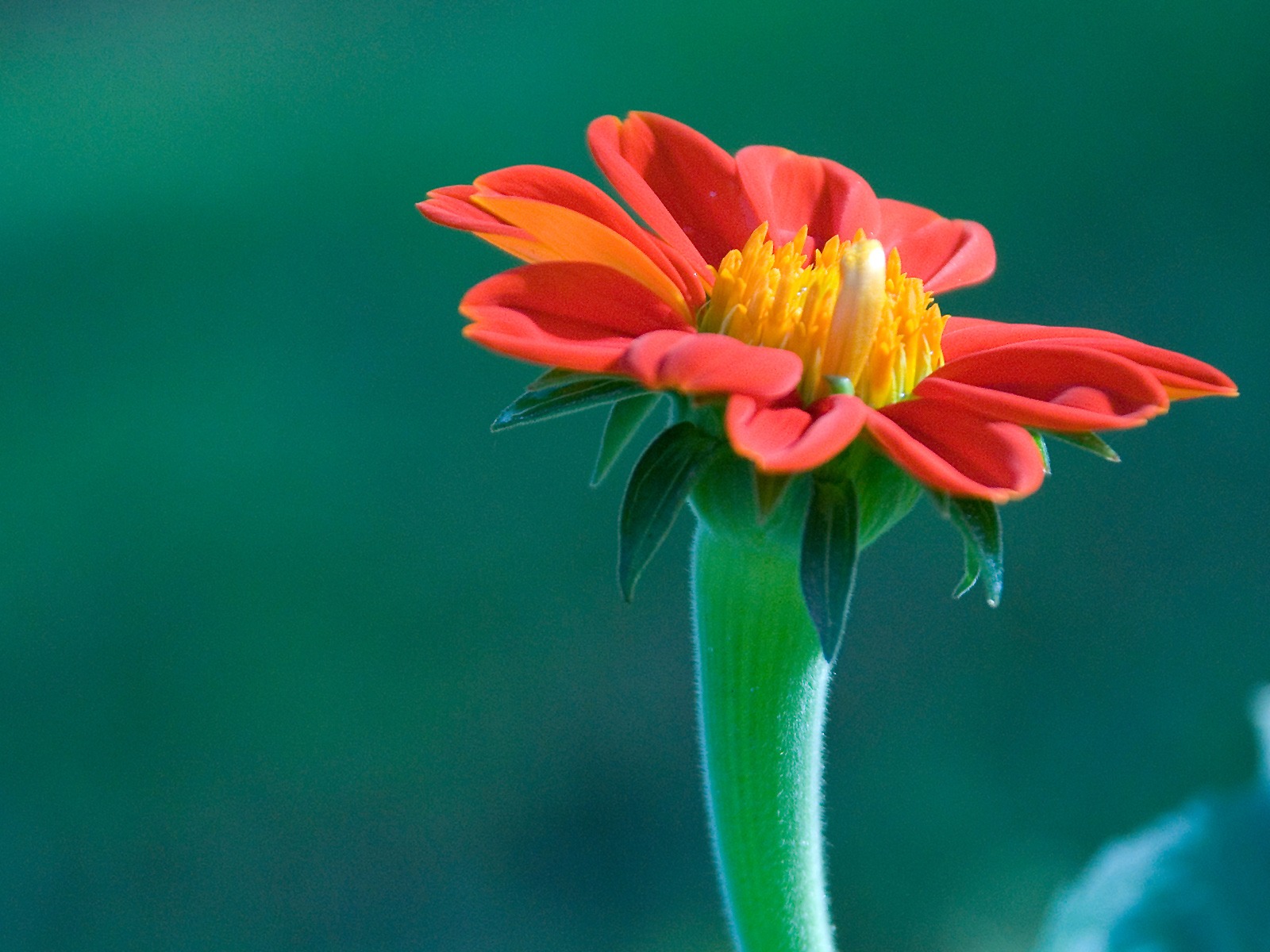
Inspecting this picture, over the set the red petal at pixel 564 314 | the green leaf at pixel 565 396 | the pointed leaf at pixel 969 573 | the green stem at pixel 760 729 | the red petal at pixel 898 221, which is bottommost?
the green stem at pixel 760 729

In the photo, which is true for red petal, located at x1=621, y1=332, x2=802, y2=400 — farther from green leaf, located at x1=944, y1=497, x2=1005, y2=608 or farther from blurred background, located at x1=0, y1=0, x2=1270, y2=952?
blurred background, located at x1=0, y1=0, x2=1270, y2=952

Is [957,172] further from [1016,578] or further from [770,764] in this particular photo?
[770,764]

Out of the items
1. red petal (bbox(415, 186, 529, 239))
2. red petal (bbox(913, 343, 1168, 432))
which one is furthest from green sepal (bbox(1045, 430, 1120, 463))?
red petal (bbox(415, 186, 529, 239))

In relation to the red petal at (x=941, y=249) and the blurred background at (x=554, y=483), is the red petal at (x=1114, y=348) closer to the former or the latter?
the red petal at (x=941, y=249)

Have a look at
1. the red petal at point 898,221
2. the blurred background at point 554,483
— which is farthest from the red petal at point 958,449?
the blurred background at point 554,483

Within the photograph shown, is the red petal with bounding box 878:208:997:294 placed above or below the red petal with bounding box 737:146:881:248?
below

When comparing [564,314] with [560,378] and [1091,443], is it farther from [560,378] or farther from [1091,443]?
[1091,443]

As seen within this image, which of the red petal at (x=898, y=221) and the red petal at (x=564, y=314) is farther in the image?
the red petal at (x=898, y=221)
